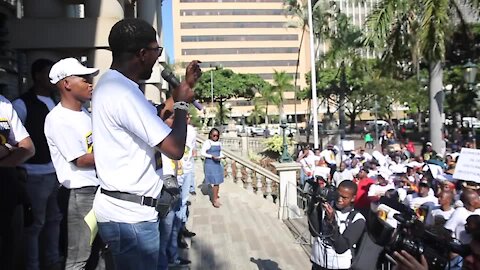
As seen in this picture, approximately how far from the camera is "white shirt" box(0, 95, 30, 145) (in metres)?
3.24

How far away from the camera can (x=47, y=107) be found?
423cm

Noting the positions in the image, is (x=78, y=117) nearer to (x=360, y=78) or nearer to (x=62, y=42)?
(x=62, y=42)

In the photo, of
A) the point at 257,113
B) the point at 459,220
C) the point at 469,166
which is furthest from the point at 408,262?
the point at 257,113

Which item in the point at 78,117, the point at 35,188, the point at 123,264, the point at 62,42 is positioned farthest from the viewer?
the point at 62,42

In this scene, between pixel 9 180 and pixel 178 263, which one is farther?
pixel 178 263

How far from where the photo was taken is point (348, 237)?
14.8 feet

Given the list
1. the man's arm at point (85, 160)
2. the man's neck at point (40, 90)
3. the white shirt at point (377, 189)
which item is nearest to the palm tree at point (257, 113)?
the white shirt at point (377, 189)

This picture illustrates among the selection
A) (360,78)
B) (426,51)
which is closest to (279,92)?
(360,78)

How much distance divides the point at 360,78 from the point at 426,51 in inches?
1440

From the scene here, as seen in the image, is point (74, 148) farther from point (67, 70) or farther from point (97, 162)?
point (97, 162)

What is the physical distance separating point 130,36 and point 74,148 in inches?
53.0

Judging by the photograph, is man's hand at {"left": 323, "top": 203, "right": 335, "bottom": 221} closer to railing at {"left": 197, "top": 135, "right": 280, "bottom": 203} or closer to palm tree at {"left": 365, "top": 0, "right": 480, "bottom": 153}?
railing at {"left": 197, "top": 135, "right": 280, "bottom": 203}

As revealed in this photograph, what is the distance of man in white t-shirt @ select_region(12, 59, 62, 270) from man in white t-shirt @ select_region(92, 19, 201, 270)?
162 cm

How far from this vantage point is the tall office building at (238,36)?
326 feet
